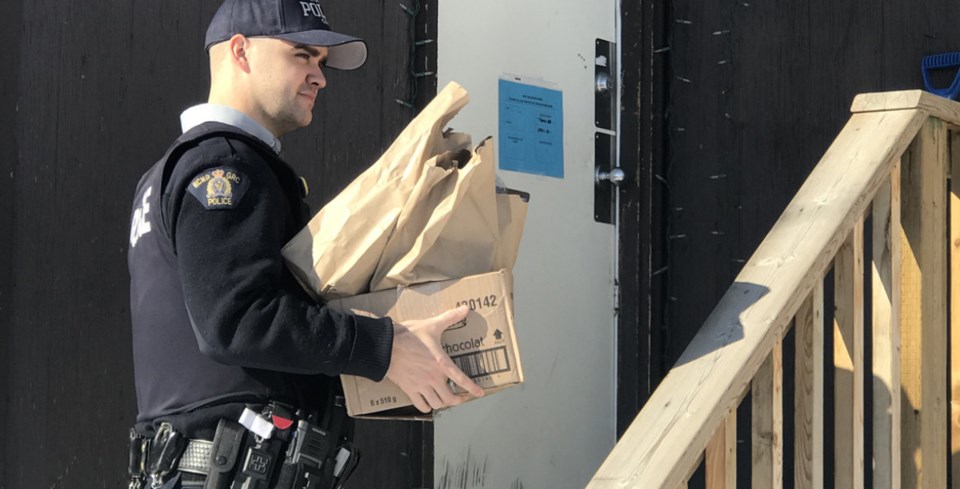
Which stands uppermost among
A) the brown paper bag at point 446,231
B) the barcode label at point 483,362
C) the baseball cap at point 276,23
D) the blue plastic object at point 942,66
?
the blue plastic object at point 942,66

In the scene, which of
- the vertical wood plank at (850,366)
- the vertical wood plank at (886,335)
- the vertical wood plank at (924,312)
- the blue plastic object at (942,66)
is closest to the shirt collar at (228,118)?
the vertical wood plank at (850,366)

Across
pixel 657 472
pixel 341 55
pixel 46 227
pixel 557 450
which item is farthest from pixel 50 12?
pixel 557 450

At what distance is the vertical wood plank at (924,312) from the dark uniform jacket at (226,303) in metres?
1.33

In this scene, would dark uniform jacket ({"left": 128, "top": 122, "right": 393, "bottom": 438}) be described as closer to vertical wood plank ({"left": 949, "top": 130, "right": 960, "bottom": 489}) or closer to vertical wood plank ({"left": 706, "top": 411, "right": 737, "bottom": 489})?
vertical wood plank ({"left": 706, "top": 411, "right": 737, "bottom": 489})

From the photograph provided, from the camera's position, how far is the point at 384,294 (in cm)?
216

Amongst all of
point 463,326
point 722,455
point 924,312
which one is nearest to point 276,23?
point 463,326

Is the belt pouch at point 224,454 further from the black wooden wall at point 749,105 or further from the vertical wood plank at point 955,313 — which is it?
the black wooden wall at point 749,105

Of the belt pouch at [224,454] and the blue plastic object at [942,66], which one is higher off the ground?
the blue plastic object at [942,66]

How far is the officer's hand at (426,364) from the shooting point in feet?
6.93

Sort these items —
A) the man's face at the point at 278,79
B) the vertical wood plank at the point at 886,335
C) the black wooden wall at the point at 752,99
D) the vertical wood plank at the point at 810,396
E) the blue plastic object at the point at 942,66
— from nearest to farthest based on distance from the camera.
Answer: the man's face at the point at 278,79 < the vertical wood plank at the point at 810,396 < the vertical wood plank at the point at 886,335 < the blue plastic object at the point at 942,66 < the black wooden wall at the point at 752,99

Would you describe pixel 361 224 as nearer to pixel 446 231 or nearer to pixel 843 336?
pixel 446 231

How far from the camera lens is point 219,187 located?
2086mm

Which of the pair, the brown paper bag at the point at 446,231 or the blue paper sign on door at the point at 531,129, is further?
the blue paper sign on door at the point at 531,129

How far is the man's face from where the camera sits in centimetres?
236
